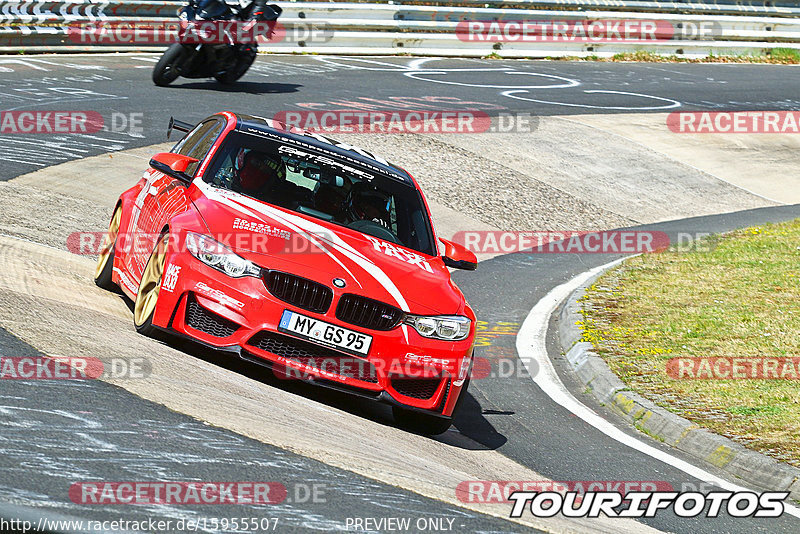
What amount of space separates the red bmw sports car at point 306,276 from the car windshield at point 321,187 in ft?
0.03

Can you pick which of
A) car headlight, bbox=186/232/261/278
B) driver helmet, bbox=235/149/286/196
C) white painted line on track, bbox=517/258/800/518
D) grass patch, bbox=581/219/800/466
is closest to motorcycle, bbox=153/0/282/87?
white painted line on track, bbox=517/258/800/518

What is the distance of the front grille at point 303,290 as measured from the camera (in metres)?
6.61

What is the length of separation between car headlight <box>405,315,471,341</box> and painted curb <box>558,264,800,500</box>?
6.07ft

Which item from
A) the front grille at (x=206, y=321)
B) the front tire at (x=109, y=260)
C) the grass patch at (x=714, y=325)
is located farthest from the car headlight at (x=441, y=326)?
the front tire at (x=109, y=260)

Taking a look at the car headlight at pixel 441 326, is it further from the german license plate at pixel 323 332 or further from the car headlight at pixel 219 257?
the car headlight at pixel 219 257

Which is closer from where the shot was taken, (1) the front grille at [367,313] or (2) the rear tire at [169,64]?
(1) the front grille at [367,313]

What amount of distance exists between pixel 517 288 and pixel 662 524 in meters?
6.74

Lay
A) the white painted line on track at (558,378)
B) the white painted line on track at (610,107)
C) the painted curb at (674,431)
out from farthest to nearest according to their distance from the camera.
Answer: the white painted line on track at (610,107)
the white painted line on track at (558,378)
the painted curb at (674,431)

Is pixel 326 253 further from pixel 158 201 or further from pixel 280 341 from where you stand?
pixel 158 201

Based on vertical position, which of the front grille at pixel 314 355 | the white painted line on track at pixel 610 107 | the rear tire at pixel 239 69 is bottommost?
the front grille at pixel 314 355

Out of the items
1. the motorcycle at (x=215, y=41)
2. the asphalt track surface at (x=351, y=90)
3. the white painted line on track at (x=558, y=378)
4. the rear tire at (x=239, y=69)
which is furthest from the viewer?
the rear tire at (x=239, y=69)

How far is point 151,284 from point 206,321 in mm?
687

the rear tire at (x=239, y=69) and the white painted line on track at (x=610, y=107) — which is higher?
the rear tire at (x=239, y=69)

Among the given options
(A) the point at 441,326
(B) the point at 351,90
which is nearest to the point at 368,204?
(A) the point at 441,326
